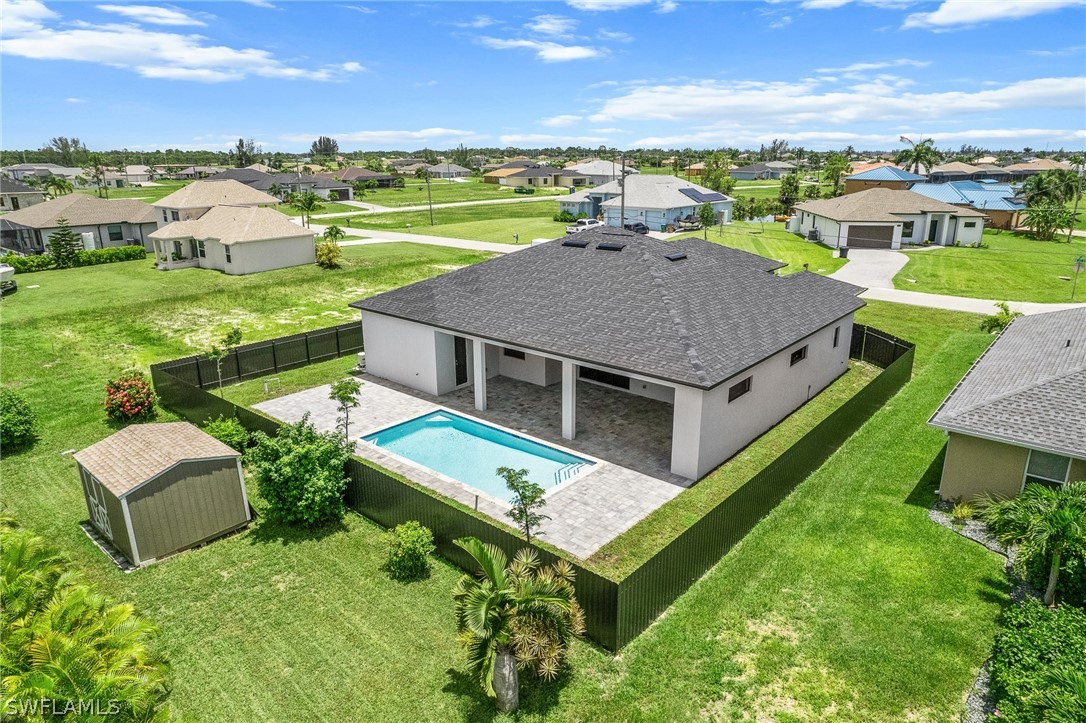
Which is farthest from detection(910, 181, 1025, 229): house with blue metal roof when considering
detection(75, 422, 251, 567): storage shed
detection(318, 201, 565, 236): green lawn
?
detection(75, 422, 251, 567): storage shed

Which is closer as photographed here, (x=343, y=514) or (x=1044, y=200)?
(x=343, y=514)

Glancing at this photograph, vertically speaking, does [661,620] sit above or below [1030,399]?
below

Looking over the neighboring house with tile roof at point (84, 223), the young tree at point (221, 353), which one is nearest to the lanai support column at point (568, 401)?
the young tree at point (221, 353)

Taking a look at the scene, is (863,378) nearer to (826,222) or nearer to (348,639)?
(348,639)

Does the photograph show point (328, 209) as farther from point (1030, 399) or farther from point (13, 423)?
point (1030, 399)

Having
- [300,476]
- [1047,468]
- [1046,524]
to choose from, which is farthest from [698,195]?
[300,476]

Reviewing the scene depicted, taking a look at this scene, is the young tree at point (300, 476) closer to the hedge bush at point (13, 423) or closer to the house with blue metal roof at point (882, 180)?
the hedge bush at point (13, 423)

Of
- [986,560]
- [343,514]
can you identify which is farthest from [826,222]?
[343,514]
